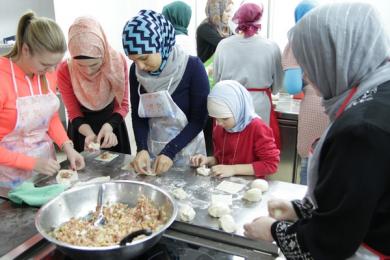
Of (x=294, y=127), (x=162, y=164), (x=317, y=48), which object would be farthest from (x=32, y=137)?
(x=294, y=127)

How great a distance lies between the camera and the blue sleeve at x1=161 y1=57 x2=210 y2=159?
145 centimetres

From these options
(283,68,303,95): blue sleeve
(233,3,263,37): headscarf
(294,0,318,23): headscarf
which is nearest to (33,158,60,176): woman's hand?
(283,68,303,95): blue sleeve

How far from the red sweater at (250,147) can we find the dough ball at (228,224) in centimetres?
42

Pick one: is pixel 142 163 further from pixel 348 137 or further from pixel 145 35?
pixel 348 137

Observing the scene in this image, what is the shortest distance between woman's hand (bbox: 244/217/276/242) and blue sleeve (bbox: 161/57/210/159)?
24.4 inches

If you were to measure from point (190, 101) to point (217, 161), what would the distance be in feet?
0.95

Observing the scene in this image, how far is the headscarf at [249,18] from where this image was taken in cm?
212

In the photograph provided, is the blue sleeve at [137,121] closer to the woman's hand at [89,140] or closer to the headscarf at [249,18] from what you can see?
the woman's hand at [89,140]

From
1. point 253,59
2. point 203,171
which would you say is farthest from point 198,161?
point 253,59

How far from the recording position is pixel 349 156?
608 mm

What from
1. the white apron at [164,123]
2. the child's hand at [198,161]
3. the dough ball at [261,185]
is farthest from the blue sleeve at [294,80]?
the dough ball at [261,185]

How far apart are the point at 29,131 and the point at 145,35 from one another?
2.00 ft

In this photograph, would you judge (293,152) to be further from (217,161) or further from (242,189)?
(242,189)

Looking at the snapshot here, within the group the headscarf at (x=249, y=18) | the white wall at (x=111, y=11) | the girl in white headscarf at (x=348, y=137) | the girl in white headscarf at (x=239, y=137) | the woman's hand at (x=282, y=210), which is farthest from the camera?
the white wall at (x=111, y=11)
